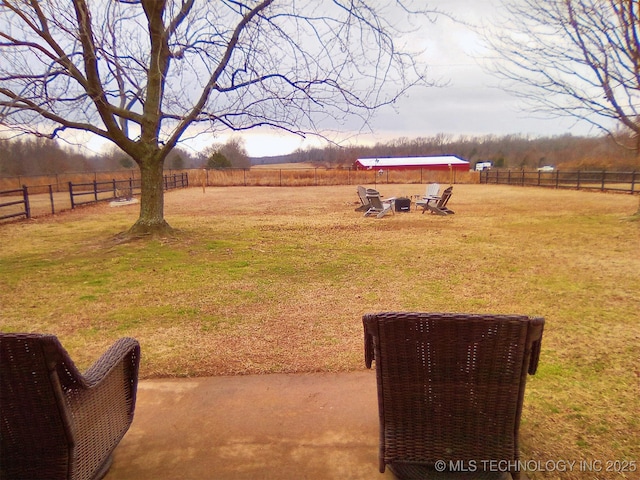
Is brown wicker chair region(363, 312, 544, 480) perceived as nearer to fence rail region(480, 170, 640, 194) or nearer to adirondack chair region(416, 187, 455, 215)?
adirondack chair region(416, 187, 455, 215)

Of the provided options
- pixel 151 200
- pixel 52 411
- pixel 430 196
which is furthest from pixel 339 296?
pixel 430 196

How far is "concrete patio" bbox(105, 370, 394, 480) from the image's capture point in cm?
202

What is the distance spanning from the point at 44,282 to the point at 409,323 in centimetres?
601

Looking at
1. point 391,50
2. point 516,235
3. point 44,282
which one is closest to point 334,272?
point 391,50

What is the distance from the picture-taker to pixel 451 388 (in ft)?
5.74

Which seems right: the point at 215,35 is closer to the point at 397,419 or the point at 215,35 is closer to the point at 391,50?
the point at 391,50

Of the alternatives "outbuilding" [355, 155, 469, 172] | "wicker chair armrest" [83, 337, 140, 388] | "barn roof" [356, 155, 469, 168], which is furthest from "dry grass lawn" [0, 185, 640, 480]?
"barn roof" [356, 155, 469, 168]

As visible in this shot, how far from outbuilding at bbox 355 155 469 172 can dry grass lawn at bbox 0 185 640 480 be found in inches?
1741

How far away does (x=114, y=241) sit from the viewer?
8773 mm

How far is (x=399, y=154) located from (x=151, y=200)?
218ft

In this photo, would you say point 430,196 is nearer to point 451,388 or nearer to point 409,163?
point 451,388

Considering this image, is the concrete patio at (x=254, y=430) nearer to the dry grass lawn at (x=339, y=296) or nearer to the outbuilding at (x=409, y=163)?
the dry grass lawn at (x=339, y=296)

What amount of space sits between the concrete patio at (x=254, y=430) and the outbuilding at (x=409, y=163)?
52.1 m

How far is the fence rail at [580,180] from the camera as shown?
23359 mm
